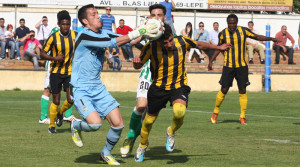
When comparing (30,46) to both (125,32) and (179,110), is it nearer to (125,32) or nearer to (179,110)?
(125,32)

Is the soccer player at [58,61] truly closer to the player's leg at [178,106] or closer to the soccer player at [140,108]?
the soccer player at [140,108]

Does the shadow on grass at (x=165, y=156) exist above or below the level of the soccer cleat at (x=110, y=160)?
below

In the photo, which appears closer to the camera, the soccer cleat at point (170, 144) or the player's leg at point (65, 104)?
the soccer cleat at point (170, 144)

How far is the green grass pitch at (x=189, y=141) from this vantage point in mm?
8469

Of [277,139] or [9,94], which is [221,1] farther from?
[277,139]

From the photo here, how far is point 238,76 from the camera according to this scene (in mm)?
14086

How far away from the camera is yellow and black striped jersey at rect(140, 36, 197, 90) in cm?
870

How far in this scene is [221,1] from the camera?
38.7 meters

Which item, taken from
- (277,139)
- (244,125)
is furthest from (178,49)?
(244,125)

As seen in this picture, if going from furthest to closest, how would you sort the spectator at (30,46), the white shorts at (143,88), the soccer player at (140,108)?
the spectator at (30,46) < the white shorts at (143,88) < the soccer player at (140,108)

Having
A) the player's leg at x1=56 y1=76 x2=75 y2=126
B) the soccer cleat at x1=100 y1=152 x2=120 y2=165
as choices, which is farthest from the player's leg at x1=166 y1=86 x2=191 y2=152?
the player's leg at x1=56 y1=76 x2=75 y2=126

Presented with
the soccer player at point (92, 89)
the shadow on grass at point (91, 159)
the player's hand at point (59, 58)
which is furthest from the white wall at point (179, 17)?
the soccer player at point (92, 89)

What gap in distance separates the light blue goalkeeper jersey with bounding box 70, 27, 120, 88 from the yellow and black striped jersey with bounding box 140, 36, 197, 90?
1.97ft

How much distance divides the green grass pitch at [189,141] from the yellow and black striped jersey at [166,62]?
1057 millimetres
